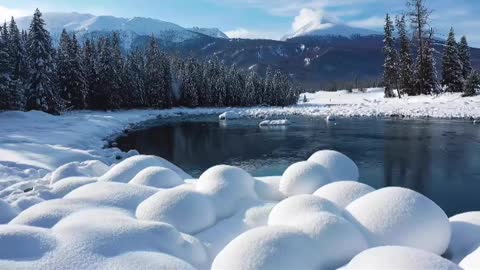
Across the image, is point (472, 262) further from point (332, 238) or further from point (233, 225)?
point (233, 225)

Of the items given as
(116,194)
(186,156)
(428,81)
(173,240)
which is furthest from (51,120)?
(428,81)

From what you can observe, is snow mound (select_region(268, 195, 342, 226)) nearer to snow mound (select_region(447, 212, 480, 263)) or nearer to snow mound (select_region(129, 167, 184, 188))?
snow mound (select_region(447, 212, 480, 263))

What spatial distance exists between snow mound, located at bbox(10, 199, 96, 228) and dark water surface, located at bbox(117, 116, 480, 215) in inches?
358

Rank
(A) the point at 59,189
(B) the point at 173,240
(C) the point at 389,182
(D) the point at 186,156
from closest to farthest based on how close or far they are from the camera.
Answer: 1. (B) the point at 173,240
2. (A) the point at 59,189
3. (C) the point at 389,182
4. (D) the point at 186,156

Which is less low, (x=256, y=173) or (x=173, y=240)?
(x=173, y=240)

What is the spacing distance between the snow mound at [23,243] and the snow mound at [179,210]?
5.43ft

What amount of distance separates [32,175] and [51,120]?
19932 millimetres

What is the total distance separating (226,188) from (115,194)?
6.48 ft

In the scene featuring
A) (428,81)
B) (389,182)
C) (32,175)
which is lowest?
(389,182)

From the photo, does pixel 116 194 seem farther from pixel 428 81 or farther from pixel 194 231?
pixel 428 81

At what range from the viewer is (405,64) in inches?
2158

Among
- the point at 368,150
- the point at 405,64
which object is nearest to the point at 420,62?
the point at 405,64

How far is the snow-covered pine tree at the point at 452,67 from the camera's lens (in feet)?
169

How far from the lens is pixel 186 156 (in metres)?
20.5
